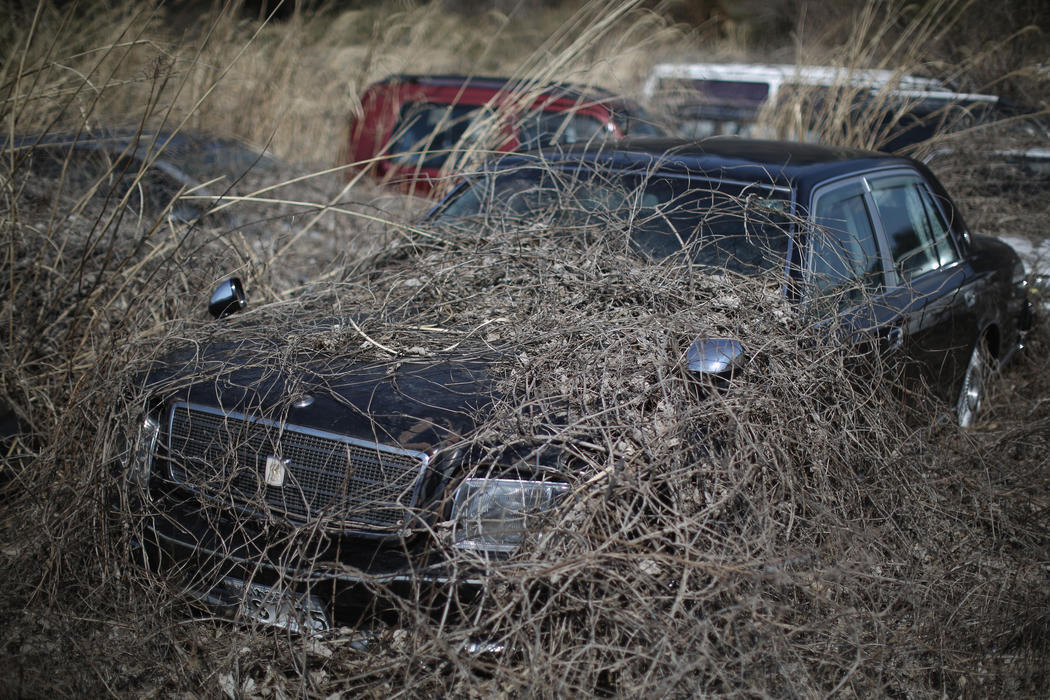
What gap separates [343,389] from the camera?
280 cm

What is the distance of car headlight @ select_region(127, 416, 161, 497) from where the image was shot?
113 inches

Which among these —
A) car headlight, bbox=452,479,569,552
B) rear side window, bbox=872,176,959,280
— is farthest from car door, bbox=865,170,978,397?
car headlight, bbox=452,479,569,552

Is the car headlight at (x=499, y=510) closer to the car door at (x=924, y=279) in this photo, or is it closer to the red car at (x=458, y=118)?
the car door at (x=924, y=279)

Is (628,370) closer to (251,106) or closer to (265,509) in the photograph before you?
(265,509)

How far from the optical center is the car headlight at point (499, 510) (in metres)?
2.41

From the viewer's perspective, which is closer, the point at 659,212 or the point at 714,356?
the point at 714,356

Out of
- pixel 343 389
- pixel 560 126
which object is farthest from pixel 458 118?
pixel 343 389

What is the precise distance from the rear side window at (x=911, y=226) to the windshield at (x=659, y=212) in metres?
0.80

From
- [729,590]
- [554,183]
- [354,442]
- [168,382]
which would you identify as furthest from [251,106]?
[729,590]

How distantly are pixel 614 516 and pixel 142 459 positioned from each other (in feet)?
5.48

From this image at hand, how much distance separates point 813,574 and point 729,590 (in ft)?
0.88

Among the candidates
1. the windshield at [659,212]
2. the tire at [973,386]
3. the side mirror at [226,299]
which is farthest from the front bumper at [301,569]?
the tire at [973,386]

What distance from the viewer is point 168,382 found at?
2.96 metres

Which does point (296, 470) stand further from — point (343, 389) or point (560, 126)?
point (560, 126)
